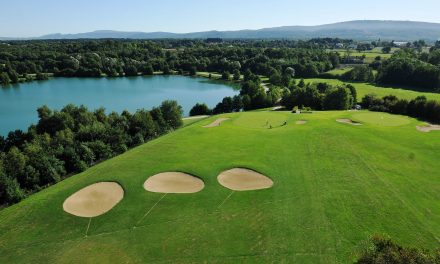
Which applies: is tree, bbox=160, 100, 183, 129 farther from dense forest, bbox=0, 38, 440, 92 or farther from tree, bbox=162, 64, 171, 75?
tree, bbox=162, 64, 171, 75

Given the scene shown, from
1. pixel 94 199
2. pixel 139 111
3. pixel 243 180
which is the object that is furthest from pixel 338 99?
pixel 94 199

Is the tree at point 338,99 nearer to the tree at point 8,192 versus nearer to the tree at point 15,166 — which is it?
the tree at point 15,166

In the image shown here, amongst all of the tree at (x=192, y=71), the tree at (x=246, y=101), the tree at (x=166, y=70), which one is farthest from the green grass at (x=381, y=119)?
the tree at (x=166, y=70)

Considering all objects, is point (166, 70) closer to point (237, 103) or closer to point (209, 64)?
point (209, 64)

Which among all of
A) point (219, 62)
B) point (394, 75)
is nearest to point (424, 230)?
point (394, 75)

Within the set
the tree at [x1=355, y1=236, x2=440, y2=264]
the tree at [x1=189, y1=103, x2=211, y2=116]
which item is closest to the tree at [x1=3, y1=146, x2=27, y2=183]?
the tree at [x1=355, y1=236, x2=440, y2=264]

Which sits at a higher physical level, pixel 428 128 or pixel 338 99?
pixel 428 128
